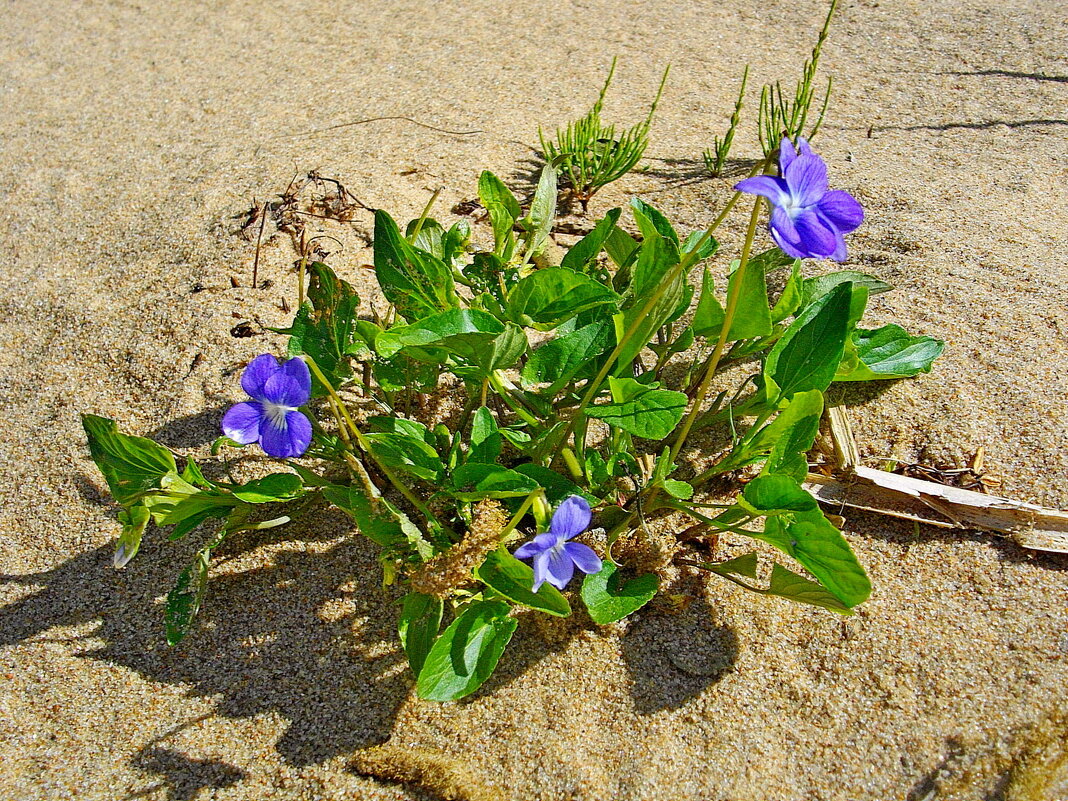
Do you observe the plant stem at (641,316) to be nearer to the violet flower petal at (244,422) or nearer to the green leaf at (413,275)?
the green leaf at (413,275)

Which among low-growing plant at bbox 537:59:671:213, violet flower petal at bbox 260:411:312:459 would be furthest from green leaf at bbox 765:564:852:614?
Answer: low-growing plant at bbox 537:59:671:213

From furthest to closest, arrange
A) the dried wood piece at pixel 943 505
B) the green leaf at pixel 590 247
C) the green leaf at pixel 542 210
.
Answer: the green leaf at pixel 542 210 → the green leaf at pixel 590 247 → the dried wood piece at pixel 943 505

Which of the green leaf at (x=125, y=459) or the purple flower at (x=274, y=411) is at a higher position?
the purple flower at (x=274, y=411)

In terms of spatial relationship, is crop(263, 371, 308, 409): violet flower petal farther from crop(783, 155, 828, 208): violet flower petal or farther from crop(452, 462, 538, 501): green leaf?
crop(783, 155, 828, 208): violet flower petal

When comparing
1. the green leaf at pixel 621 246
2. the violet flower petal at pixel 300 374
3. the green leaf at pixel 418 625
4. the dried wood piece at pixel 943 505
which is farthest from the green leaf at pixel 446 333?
the dried wood piece at pixel 943 505

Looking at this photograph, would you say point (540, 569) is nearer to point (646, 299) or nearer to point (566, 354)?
point (566, 354)
